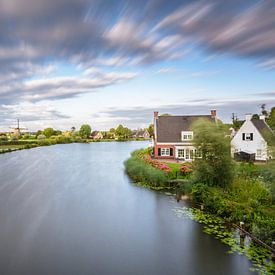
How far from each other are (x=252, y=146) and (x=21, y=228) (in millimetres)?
23667

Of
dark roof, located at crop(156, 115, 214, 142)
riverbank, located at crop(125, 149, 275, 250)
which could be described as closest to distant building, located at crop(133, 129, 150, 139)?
dark roof, located at crop(156, 115, 214, 142)

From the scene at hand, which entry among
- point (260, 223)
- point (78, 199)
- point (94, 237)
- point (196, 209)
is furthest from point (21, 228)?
point (260, 223)

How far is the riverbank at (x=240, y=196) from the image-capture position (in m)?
10.4

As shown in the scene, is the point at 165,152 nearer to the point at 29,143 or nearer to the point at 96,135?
the point at 29,143

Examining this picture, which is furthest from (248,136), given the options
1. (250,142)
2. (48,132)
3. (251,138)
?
(48,132)

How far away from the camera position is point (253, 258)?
29.5ft

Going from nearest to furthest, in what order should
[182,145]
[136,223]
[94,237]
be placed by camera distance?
[94,237] → [136,223] → [182,145]

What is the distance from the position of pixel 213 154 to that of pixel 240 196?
2.70 meters

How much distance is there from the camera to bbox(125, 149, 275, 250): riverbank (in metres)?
10.4

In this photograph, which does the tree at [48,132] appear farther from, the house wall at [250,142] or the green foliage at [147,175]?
the house wall at [250,142]

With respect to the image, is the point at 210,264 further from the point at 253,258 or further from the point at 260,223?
the point at 260,223

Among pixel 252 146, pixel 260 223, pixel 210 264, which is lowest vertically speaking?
pixel 210 264

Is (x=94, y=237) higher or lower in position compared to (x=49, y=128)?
lower

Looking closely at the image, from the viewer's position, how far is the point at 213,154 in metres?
14.9
